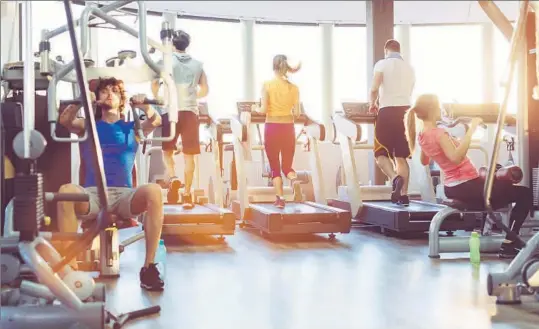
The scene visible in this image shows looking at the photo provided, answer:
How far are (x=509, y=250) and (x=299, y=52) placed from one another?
6.76 meters

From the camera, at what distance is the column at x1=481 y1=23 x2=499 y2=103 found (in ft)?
33.2

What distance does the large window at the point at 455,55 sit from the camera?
10086 millimetres

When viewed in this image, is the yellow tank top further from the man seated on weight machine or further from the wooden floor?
the man seated on weight machine

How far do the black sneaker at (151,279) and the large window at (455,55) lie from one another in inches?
316

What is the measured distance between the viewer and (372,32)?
7.41 meters

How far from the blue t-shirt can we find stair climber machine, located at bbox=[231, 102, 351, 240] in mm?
1963

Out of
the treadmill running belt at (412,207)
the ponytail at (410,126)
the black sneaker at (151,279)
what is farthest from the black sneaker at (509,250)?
the black sneaker at (151,279)

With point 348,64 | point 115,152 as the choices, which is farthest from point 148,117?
point 348,64

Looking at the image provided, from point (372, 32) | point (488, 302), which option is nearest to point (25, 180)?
point (488, 302)

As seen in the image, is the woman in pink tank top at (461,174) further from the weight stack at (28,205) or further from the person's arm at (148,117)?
the weight stack at (28,205)

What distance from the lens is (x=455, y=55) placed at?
405 inches

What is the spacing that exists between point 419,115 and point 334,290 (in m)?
1.55

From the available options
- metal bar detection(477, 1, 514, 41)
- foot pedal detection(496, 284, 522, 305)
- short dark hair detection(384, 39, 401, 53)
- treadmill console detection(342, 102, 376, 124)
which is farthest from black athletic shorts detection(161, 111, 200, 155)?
foot pedal detection(496, 284, 522, 305)

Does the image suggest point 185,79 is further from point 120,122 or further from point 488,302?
point 488,302
